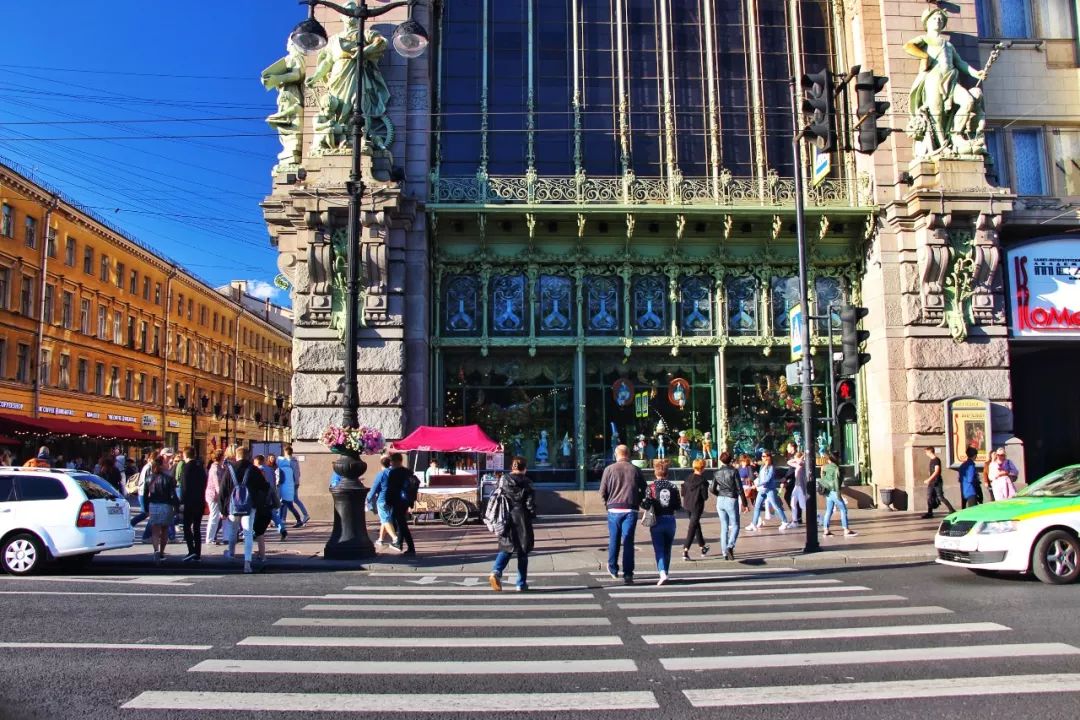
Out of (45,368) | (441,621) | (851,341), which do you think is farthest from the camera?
(45,368)

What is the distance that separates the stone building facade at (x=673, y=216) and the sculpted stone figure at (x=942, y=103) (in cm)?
34

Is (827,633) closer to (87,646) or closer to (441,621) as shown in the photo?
(441,621)

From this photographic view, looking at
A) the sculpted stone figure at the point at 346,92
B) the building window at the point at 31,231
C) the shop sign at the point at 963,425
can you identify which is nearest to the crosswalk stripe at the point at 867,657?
the shop sign at the point at 963,425

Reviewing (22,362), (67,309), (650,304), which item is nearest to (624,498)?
(650,304)

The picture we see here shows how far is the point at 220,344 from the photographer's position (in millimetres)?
66875

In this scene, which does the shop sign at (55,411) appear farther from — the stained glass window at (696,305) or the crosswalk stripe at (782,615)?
the crosswalk stripe at (782,615)

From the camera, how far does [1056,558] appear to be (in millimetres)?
10633

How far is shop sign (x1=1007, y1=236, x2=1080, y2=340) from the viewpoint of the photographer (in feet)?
67.2

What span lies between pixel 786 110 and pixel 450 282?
9.81m

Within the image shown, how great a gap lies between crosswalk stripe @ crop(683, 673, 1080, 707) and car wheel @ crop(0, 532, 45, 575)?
10.4 m

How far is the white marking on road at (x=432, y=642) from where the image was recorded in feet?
23.8

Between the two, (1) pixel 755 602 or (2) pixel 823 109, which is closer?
(1) pixel 755 602

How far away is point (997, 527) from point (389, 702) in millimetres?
8603

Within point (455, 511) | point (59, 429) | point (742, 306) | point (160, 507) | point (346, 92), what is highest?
point (346, 92)
